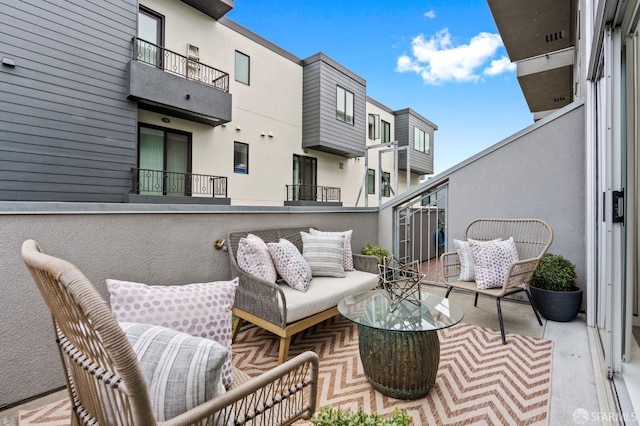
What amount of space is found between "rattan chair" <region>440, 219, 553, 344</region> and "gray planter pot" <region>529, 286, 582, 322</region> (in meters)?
0.19

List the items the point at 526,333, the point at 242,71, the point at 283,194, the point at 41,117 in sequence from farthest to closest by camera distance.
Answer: the point at 283,194 → the point at 242,71 → the point at 41,117 → the point at 526,333

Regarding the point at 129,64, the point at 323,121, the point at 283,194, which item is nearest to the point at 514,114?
the point at 323,121

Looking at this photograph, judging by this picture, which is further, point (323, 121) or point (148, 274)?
point (323, 121)

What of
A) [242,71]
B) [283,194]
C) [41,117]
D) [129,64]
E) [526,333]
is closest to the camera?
[526,333]

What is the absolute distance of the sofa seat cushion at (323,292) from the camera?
2.41 m

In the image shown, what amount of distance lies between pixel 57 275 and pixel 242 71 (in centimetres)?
766

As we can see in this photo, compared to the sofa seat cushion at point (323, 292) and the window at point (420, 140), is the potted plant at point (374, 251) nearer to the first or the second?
the sofa seat cushion at point (323, 292)

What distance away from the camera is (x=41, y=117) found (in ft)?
15.0

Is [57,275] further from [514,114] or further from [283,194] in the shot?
[514,114]

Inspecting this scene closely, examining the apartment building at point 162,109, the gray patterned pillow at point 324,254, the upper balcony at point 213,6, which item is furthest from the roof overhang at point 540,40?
the upper balcony at point 213,6

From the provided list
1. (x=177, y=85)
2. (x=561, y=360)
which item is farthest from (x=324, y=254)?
(x=177, y=85)

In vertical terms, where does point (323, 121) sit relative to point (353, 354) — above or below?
above

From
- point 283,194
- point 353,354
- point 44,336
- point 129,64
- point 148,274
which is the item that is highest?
point 129,64

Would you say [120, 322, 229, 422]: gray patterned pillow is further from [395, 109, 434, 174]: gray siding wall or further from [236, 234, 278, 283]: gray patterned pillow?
[395, 109, 434, 174]: gray siding wall
